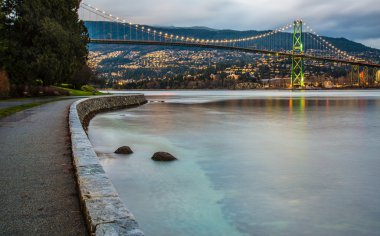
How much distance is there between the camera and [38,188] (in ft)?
16.8

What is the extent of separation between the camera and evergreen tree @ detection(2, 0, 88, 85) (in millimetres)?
28719

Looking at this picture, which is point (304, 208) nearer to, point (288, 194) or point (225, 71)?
point (288, 194)

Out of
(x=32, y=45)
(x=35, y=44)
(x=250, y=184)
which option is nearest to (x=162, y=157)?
(x=250, y=184)

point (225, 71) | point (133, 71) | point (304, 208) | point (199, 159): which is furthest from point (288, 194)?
point (133, 71)

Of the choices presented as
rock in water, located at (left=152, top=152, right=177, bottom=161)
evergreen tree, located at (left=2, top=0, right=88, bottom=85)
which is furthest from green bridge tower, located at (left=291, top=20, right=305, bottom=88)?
rock in water, located at (left=152, top=152, right=177, bottom=161)

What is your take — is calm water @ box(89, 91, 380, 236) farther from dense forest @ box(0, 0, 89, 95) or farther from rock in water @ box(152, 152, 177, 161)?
dense forest @ box(0, 0, 89, 95)

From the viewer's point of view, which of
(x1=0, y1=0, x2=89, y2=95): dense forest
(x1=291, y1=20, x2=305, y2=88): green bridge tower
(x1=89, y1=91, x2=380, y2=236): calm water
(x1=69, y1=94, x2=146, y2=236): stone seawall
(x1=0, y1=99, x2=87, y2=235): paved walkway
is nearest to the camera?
(x1=69, y1=94, x2=146, y2=236): stone seawall

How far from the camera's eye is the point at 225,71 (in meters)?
172

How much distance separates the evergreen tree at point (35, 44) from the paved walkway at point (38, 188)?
20634 millimetres

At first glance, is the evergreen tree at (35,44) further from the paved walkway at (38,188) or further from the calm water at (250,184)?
the paved walkway at (38,188)

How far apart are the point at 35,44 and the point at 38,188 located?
27.0 m

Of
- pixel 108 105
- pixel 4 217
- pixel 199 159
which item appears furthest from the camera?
pixel 108 105

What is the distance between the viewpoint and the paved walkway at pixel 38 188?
3.85 meters

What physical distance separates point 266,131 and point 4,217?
53.2ft
